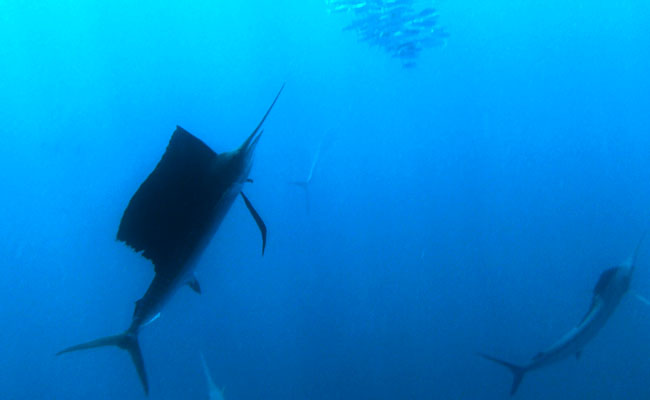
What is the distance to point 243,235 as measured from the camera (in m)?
11.6

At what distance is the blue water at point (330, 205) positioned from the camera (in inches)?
372

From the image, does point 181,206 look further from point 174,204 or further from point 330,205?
point 330,205

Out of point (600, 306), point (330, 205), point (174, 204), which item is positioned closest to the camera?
point (174, 204)

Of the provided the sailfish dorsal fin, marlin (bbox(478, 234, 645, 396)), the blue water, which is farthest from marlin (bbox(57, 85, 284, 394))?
the blue water

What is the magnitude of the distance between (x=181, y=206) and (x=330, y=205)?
11916mm

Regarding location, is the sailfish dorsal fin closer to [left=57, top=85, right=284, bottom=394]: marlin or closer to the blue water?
[left=57, top=85, right=284, bottom=394]: marlin

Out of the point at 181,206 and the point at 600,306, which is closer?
the point at 181,206

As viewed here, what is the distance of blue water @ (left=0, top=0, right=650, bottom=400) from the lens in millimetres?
9438

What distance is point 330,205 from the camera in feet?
45.8

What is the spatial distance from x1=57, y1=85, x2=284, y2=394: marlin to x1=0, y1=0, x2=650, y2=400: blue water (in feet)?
19.1

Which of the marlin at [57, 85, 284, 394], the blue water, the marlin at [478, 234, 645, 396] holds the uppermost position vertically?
the marlin at [57, 85, 284, 394]

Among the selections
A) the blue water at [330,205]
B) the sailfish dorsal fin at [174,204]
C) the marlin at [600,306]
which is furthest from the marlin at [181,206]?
the blue water at [330,205]

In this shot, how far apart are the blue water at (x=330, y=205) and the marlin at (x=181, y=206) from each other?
582cm

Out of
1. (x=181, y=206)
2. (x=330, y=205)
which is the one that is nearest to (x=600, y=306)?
(x=181, y=206)
